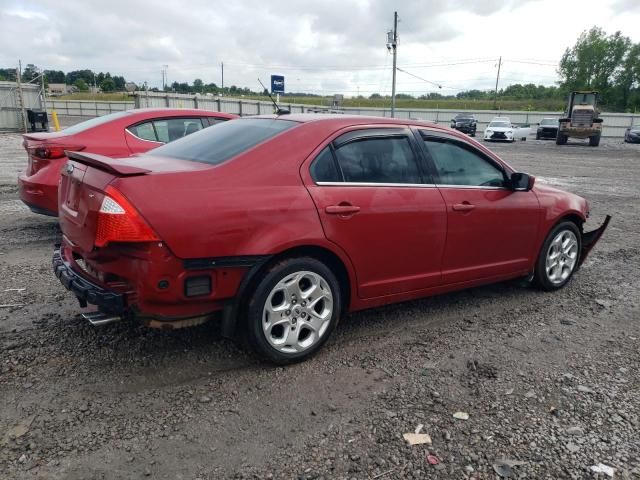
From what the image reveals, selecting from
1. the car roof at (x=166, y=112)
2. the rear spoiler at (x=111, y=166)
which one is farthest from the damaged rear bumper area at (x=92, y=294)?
the car roof at (x=166, y=112)

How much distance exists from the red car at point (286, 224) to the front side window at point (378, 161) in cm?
1

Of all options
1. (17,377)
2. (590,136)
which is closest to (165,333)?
(17,377)

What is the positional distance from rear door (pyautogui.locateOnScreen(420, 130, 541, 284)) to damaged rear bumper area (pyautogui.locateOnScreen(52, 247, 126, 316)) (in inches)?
94.9

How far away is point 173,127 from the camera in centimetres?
699

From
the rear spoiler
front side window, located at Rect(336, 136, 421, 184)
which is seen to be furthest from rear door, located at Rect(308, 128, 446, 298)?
the rear spoiler

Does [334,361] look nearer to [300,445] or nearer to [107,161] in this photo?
[300,445]

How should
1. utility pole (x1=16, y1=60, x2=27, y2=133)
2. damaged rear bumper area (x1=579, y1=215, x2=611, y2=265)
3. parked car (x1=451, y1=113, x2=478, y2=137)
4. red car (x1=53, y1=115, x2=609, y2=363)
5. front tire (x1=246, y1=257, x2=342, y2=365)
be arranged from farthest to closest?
parked car (x1=451, y1=113, x2=478, y2=137)
utility pole (x1=16, y1=60, x2=27, y2=133)
damaged rear bumper area (x1=579, y1=215, x2=611, y2=265)
front tire (x1=246, y1=257, x2=342, y2=365)
red car (x1=53, y1=115, x2=609, y2=363)

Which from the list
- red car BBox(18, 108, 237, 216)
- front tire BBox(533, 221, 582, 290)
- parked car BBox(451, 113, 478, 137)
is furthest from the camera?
parked car BBox(451, 113, 478, 137)

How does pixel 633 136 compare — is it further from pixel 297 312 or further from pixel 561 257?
pixel 297 312

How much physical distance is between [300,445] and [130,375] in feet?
4.09

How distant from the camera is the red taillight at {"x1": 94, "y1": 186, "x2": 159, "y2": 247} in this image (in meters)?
2.82

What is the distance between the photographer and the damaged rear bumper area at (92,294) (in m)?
2.99

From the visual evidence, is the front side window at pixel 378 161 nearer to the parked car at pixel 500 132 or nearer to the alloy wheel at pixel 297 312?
the alloy wheel at pixel 297 312

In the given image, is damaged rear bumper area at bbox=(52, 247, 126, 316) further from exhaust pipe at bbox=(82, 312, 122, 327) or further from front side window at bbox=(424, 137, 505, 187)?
front side window at bbox=(424, 137, 505, 187)
